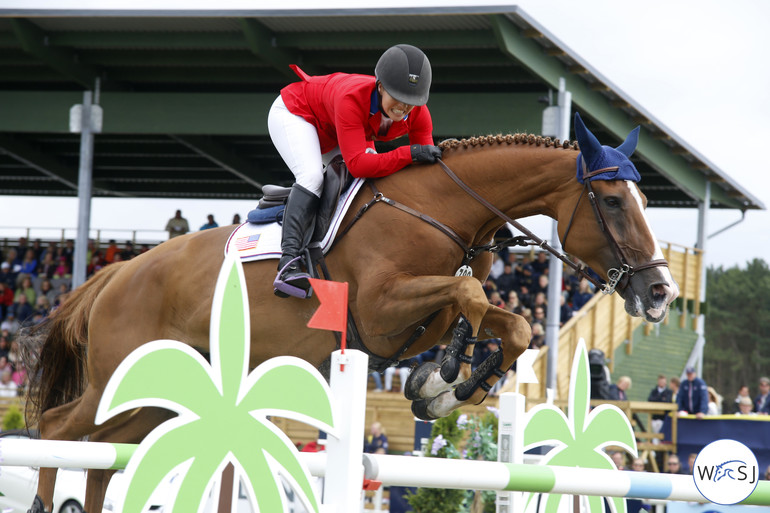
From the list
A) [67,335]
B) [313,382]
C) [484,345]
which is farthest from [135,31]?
[313,382]

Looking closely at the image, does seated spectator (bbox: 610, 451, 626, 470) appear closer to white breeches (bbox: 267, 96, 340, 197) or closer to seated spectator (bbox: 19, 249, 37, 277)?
white breeches (bbox: 267, 96, 340, 197)

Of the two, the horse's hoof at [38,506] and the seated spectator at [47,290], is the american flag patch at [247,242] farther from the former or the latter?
the seated spectator at [47,290]

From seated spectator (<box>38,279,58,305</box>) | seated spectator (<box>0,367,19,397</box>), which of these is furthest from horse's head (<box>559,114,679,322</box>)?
seated spectator (<box>38,279,58,305</box>)

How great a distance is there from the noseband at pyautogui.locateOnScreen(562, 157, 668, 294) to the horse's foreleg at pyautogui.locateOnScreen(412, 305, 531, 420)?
14.4 inches

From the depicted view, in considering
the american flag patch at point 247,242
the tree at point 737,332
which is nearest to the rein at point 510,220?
the american flag patch at point 247,242

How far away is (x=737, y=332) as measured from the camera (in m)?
56.9

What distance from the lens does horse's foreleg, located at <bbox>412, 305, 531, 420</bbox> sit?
127 inches

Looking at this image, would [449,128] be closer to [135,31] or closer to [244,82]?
[244,82]

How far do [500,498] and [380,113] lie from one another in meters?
1.58

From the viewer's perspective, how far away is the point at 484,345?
11.3 m

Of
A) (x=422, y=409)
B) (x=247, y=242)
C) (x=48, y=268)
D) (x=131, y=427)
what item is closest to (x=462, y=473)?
(x=422, y=409)

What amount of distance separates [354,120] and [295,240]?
1.73 ft

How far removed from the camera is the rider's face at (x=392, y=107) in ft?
11.6

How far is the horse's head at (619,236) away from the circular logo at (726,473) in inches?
26.8
